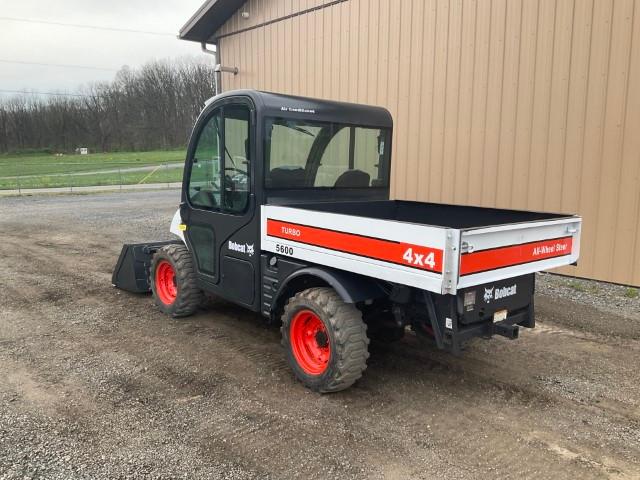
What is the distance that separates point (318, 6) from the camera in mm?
9516

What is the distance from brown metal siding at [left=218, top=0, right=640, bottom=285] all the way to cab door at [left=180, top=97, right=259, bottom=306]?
13.5 feet

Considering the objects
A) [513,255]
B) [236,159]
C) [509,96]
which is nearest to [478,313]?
[513,255]

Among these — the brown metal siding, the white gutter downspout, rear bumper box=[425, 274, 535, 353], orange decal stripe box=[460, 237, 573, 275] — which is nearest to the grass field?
the white gutter downspout

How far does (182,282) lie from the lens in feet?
18.4

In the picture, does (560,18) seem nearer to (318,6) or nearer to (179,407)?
(318,6)

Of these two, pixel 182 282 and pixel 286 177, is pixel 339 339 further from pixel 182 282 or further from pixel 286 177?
pixel 182 282

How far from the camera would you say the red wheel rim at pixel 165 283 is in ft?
19.6

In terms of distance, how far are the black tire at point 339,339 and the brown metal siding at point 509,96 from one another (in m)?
4.30

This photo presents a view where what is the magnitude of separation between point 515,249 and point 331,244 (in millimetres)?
1237

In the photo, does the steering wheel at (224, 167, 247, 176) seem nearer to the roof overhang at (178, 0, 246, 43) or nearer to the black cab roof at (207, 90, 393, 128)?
the black cab roof at (207, 90, 393, 128)

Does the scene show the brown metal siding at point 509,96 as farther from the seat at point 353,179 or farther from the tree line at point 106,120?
the tree line at point 106,120

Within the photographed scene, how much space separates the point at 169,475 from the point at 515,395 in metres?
2.47

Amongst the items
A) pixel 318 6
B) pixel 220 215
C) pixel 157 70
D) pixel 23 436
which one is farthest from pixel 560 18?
pixel 157 70

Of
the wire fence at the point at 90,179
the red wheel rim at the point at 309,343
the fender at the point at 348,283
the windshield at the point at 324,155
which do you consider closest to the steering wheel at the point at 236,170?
the windshield at the point at 324,155
